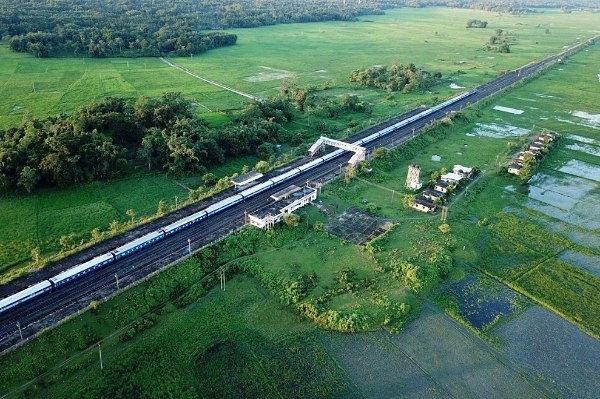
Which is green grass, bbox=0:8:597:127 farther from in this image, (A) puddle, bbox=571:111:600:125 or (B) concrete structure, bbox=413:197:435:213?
(B) concrete structure, bbox=413:197:435:213

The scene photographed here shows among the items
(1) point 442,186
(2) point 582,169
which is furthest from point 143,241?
(2) point 582,169

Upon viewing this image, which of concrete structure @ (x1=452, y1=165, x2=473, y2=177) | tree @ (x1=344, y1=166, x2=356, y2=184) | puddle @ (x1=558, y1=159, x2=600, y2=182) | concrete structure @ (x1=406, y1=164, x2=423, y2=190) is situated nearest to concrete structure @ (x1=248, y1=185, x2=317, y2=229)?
tree @ (x1=344, y1=166, x2=356, y2=184)

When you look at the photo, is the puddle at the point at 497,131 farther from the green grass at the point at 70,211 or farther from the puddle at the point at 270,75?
the green grass at the point at 70,211

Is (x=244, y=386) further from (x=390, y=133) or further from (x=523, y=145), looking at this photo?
(x=523, y=145)

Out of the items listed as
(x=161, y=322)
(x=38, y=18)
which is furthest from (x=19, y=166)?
(x=38, y=18)

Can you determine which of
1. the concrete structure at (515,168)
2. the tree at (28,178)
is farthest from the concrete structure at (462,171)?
the tree at (28,178)

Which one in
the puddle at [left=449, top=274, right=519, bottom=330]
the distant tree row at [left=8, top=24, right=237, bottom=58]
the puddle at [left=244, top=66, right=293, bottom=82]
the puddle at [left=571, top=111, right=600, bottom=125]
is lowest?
the puddle at [left=571, top=111, right=600, bottom=125]

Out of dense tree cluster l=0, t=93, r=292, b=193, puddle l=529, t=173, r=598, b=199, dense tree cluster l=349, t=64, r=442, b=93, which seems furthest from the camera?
dense tree cluster l=349, t=64, r=442, b=93
